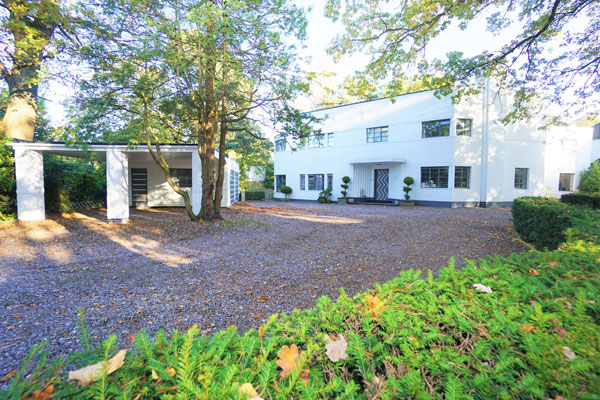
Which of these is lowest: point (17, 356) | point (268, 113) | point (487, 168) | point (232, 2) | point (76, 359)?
point (17, 356)

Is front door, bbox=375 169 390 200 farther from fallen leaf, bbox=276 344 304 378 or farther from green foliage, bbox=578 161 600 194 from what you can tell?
fallen leaf, bbox=276 344 304 378

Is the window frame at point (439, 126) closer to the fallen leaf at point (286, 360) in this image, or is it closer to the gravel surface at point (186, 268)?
the gravel surface at point (186, 268)

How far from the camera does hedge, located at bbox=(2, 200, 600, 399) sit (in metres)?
0.79

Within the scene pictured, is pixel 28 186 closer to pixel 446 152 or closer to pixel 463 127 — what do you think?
pixel 446 152

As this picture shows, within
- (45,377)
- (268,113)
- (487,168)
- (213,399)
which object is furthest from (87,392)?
(487,168)

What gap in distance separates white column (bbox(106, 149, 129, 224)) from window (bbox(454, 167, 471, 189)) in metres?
17.5

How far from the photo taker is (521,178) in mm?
19094

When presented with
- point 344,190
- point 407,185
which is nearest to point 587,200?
point 407,185

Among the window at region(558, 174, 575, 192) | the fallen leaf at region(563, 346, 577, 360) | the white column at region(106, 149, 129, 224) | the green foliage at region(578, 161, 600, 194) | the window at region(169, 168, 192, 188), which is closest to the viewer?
the fallen leaf at region(563, 346, 577, 360)

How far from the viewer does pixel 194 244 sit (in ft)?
24.3

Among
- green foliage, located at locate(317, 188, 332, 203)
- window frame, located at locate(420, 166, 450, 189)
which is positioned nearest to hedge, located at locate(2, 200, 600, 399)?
window frame, located at locate(420, 166, 450, 189)

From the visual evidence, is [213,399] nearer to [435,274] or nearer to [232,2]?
[435,274]

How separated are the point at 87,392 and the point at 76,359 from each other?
255 millimetres

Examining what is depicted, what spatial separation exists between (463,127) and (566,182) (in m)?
10.8
